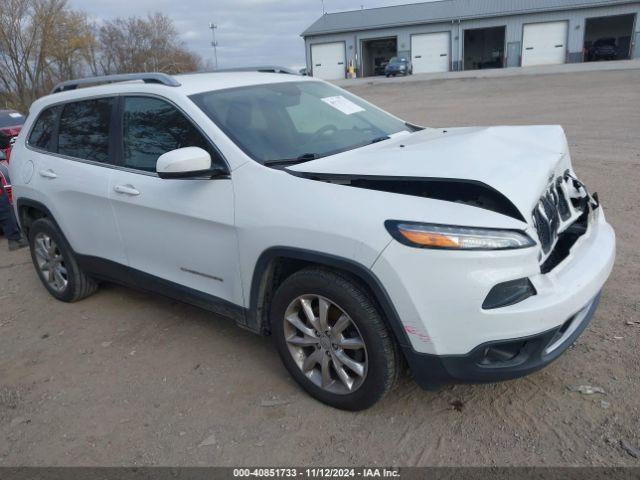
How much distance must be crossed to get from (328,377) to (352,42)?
172 ft

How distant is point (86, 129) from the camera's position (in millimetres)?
4320

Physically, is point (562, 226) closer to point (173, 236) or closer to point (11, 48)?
point (173, 236)

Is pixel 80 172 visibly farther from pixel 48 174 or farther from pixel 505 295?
pixel 505 295

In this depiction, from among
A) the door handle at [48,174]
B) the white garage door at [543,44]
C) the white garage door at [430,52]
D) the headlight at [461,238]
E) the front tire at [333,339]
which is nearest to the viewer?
the headlight at [461,238]

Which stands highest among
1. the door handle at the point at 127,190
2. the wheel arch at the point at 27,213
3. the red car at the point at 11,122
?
the red car at the point at 11,122

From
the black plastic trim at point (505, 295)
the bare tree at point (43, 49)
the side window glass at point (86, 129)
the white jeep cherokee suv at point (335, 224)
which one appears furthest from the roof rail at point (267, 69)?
the bare tree at point (43, 49)

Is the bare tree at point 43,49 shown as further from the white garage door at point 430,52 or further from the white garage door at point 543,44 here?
the white garage door at point 543,44

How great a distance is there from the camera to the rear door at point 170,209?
128 inches

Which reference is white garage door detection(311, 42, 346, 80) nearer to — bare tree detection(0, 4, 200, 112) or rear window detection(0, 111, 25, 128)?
bare tree detection(0, 4, 200, 112)

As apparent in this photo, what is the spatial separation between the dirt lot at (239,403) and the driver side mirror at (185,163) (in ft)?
4.33

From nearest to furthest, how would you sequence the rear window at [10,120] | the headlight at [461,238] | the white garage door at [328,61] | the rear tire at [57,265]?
1. the headlight at [461,238]
2. the rear tire at [57,265]
3. the rear window at [10,120]
4. the white garage door at [328,61]

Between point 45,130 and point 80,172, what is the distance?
86 cm

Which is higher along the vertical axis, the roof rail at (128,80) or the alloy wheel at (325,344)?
the roof rail at (128,80)

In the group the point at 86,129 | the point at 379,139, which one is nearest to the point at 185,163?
the point at 379,139
